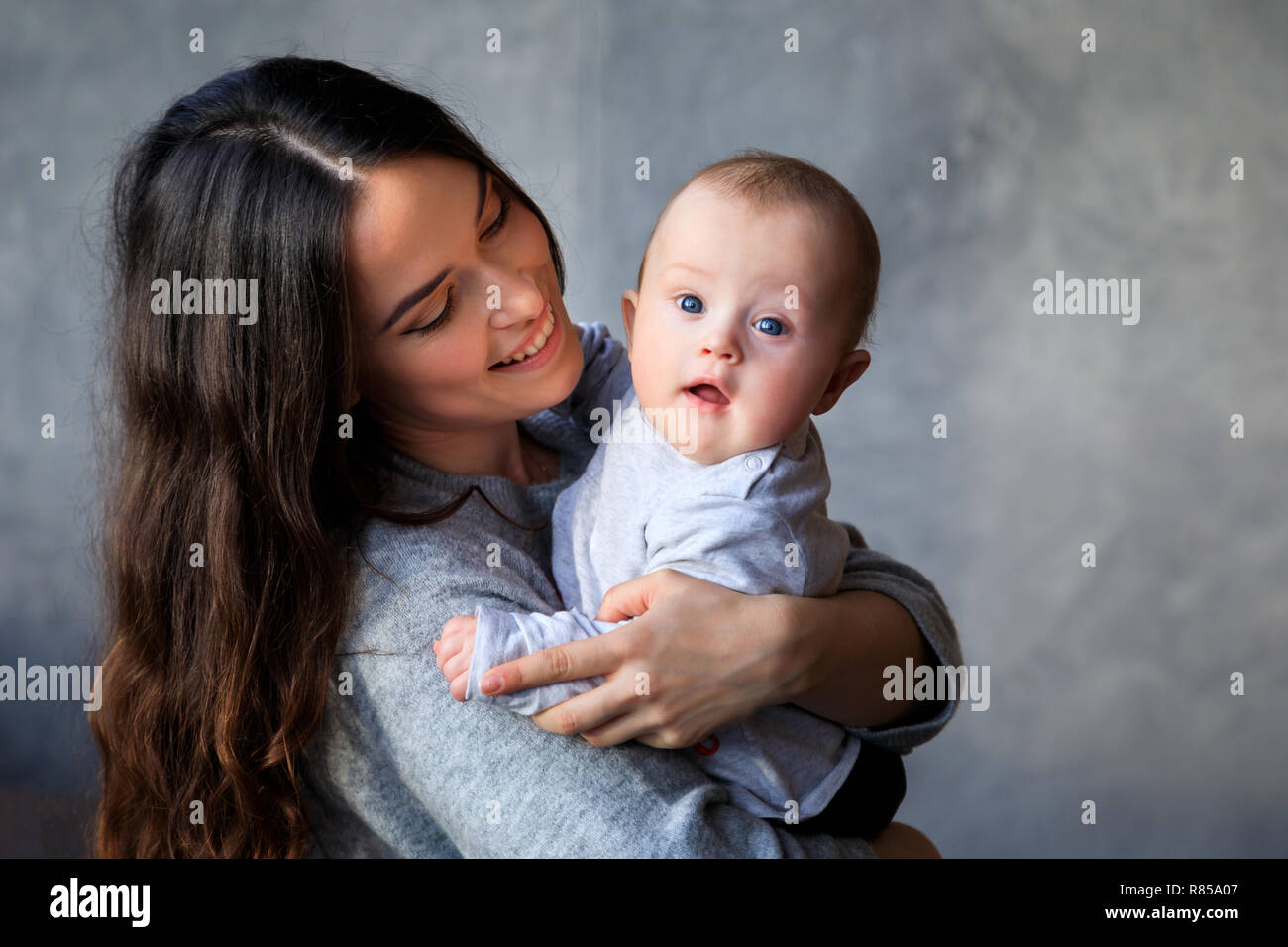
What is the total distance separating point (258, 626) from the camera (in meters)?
1.48

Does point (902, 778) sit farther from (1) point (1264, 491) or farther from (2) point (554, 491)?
(1) point (1264, 491)

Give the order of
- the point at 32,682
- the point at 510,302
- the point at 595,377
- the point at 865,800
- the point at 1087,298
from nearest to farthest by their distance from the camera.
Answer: the point at 510,302
the point at 865,800
the point at 595,377
the point at 32,682
the point at 1087,298

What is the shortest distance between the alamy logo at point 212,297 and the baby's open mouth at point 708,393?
0.56m

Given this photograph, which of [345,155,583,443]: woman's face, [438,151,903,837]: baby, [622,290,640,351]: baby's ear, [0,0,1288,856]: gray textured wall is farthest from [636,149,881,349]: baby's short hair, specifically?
[0,0,1288,856]: gray textured wall

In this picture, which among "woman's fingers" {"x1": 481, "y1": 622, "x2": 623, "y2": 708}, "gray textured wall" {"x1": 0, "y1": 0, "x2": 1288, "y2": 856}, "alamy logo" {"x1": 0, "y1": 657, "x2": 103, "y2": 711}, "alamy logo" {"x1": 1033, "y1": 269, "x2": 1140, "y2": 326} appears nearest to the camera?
"woman's fingers" {"x1": 481, "y1": 622, "x2": 623, "y2": 708}

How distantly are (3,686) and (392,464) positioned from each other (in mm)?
2030

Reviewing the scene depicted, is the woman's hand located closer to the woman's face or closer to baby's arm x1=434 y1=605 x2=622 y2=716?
baby's arm x1=434 y1=605 x2=622 y2=716

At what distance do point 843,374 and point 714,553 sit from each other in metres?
0.33

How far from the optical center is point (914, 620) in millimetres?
1739

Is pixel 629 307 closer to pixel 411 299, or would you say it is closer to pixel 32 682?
pixel 411 299

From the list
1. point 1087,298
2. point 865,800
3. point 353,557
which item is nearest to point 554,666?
point 353,557

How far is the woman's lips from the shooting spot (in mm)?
1589

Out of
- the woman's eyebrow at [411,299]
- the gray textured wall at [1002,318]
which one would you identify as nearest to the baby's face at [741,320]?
the woman's eyebrow at [411,299]
